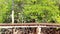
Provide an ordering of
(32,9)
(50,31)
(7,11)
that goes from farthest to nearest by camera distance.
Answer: (7,11), (32,9), (50,31)

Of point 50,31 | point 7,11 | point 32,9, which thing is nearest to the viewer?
point 50,31

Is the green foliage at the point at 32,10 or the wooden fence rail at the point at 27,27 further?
the green foliage at the point at 32,10

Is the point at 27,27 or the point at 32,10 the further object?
the point at 32,10

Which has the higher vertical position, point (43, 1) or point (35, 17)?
point (43, 1)

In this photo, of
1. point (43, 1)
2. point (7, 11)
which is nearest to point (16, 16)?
point (7, 11)

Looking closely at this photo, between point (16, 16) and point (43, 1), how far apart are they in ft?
5.50

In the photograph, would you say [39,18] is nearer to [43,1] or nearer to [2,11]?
[43,1]

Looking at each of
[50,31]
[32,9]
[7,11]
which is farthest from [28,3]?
[50,31]

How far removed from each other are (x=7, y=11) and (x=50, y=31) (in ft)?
11.9

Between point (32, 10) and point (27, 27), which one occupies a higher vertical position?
point (32, 10)

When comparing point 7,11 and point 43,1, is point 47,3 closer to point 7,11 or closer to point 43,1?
point 43,1

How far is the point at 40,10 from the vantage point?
7.92 m

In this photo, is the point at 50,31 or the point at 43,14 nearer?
the point at 50,31

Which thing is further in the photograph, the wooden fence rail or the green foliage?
the green foliage
